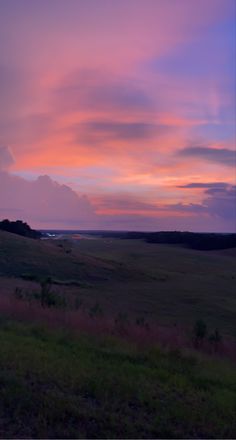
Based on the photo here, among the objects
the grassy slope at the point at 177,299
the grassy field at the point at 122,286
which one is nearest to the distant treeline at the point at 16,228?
the grassy field at the point at 122,286

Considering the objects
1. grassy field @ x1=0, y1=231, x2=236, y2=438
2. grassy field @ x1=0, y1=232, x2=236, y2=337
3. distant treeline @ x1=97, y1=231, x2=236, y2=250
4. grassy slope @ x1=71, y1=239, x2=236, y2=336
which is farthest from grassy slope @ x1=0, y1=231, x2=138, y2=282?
distant treeline @ x1=97, y1=231, x2=236, y2=250

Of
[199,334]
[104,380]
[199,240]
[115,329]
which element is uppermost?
[199,240]

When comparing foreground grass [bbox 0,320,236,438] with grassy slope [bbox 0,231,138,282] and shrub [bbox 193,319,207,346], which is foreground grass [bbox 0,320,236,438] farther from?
grassy slope [bbox 0,231,138,282]

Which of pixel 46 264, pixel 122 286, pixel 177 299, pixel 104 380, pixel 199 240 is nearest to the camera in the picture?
pixel 104 380

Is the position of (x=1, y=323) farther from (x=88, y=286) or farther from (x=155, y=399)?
(x=88, y=286)

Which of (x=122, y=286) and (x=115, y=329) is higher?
(x=115, y=329)

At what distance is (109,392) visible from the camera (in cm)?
837

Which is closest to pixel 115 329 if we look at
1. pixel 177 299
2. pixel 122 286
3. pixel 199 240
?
pixel 177 299

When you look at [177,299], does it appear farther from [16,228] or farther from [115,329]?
[16,228]

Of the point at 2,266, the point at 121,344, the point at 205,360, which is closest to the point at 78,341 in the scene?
the point at 121,344

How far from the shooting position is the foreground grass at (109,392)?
6.98 m

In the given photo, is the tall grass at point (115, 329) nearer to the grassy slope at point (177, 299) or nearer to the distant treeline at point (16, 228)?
the grassy slope at point (177, 299)

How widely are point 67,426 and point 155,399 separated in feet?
5.79

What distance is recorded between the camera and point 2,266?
39906 mm
